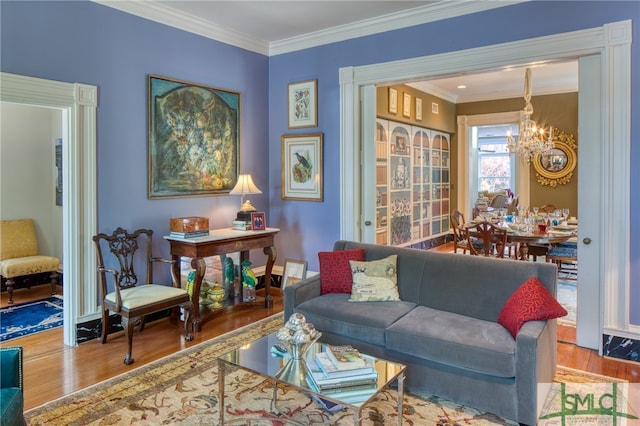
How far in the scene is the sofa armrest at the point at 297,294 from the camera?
3.41 metres

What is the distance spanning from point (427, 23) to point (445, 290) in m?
2.62

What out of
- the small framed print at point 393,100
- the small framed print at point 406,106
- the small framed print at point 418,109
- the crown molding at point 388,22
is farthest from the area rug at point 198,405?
the small framed print at point 418,109

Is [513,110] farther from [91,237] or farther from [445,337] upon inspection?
[91,237]

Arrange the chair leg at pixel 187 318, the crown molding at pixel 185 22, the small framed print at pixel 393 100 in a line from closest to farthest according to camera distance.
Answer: the chair leg at pixel 187 318, the crown molding at pixel 185 22, the small framed print at pixel 393 100

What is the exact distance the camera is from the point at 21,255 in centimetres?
532

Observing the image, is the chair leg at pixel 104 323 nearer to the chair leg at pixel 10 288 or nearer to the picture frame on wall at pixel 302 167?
the chair leg at pixel 10 288

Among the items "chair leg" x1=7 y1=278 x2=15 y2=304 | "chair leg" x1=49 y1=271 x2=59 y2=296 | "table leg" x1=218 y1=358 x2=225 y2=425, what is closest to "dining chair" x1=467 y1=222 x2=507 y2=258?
"table leg" x1=218 y1=358 x2=225 y2=425

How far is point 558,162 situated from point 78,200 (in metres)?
7.46

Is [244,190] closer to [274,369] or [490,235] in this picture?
[274,369]

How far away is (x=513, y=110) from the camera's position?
8094 mm

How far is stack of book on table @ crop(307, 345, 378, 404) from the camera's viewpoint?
206 centimetres

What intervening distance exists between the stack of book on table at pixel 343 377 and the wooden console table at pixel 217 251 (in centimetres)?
199

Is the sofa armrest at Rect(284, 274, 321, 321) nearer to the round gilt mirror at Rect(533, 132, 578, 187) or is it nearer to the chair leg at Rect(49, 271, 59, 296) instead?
the chair leg at Rect(49, 271, 59, 296)
